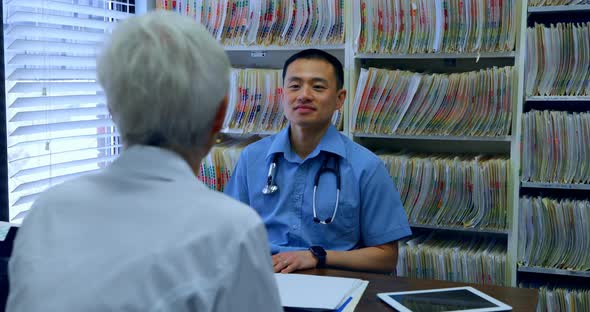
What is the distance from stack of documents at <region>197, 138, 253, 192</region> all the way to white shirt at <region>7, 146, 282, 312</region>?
2.15 metres

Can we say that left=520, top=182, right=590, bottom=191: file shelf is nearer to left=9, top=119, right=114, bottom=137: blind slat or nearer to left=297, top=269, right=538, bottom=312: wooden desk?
left=297, top=269, right=538, bottom=312: wooden desk

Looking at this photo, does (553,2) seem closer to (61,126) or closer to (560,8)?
(560,8)

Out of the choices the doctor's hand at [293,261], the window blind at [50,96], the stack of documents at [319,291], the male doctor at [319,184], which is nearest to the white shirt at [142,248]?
the stack of documents at [319,291]

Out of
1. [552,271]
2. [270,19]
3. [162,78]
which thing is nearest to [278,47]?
[270,19]

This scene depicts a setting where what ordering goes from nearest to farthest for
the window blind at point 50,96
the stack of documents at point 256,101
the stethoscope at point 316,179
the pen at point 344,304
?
the pen at point 344,304, the stethoscope at point 316,179, the window blind at point 50,96, the stack of documents at point 256,101

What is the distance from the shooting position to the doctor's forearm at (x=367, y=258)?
6.58 ft

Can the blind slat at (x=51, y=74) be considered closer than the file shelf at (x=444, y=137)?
Yes

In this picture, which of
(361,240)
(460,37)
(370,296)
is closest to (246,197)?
(361,240)

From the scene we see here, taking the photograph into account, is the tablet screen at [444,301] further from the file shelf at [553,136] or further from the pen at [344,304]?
the file shelf at [553,136]

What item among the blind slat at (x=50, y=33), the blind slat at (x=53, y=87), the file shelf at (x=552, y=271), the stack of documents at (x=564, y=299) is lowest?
the stack of documents at (x=564, y=299)

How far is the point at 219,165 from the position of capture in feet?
10.1

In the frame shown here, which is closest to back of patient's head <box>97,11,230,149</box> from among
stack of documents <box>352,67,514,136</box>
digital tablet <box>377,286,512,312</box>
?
digital tablet <box>377,286,512,312</box>

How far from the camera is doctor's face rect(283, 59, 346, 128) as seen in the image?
2.27 metres

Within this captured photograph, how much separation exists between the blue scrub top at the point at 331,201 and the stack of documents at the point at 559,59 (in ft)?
2.68
